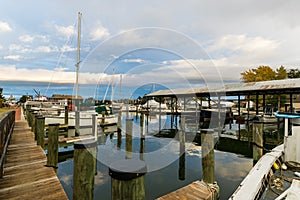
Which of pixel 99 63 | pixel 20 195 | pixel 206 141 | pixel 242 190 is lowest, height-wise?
pixel 20 195

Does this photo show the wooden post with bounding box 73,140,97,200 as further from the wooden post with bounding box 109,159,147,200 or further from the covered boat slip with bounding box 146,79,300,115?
the covered boat slip with bounding box 146,79,300,115

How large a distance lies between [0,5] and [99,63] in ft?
17.5

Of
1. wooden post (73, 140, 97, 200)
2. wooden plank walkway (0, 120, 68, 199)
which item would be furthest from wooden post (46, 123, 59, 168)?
wooden post (73, 140, 97, 200)

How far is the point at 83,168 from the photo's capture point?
291 centimetres

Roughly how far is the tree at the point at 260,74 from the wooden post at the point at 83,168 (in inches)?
1422

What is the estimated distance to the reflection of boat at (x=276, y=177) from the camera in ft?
8.65

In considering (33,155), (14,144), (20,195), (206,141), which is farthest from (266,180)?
(14,144)

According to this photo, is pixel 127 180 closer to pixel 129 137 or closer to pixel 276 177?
pixel 276 177

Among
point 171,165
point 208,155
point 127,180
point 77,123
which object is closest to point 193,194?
point 208,155

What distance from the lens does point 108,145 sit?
9.90 metres

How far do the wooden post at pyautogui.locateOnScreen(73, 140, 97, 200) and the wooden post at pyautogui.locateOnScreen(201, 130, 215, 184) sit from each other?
2153 millimetres

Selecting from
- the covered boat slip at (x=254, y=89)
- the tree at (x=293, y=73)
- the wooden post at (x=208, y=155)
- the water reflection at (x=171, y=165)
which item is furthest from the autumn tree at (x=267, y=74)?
the wooden post at (x=208, y=155)

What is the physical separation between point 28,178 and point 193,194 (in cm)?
344

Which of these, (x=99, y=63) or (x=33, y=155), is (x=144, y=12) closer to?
(x=99, y=63)
